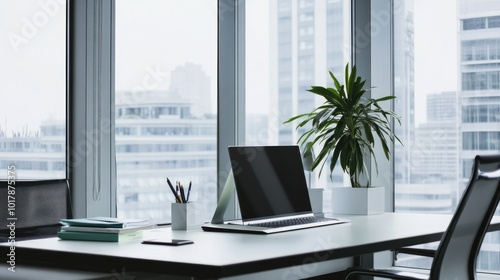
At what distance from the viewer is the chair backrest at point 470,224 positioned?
249 centimetres

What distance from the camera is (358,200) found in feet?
12.9

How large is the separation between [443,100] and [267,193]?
186 cm

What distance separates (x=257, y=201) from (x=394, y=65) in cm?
211

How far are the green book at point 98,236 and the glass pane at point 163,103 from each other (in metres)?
1.22

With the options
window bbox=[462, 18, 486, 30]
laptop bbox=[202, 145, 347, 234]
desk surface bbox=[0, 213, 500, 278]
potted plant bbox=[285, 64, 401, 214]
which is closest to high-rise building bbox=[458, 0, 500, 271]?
window bbox=[462, 18, 486, 30]

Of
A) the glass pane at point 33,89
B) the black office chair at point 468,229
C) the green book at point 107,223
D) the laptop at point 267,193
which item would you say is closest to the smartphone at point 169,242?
the green book at point 107,223

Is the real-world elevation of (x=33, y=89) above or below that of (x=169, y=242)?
above

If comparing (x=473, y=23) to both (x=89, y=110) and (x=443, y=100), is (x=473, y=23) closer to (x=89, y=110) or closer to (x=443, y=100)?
(x=443, y=100)

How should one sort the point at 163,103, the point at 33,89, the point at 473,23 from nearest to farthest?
the point at 33,89 → the point at 163,103 → the point at 473,23

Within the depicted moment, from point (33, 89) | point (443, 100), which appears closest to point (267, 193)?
point (33, 89)

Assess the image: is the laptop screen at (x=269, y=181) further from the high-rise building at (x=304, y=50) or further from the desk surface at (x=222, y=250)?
the high-rise building at (x=304, y=50)

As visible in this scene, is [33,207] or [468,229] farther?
[33,207]

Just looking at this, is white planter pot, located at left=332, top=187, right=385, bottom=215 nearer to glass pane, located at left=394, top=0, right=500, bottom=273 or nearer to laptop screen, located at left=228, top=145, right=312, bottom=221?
laptop screen, located at left=228, top=145, right=312, bottom=221

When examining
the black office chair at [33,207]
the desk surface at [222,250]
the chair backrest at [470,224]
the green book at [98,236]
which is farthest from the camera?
the black office chair at [33,207]
